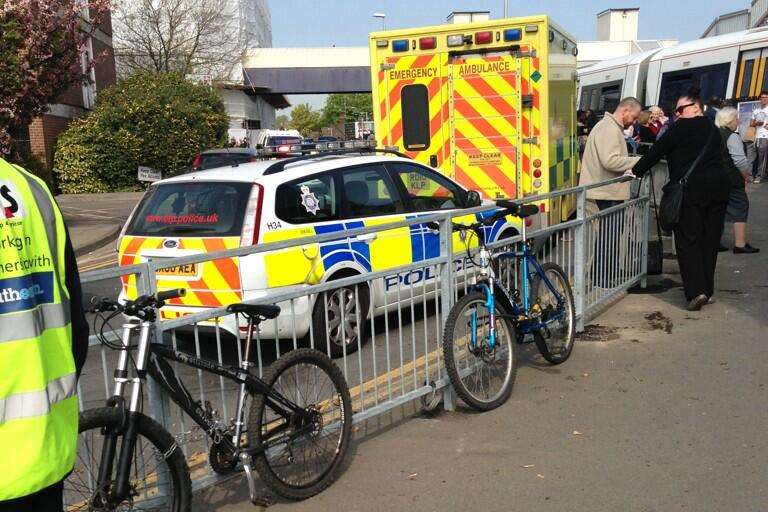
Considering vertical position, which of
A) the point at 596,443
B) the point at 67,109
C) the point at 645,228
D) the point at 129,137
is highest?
the point at 67,109

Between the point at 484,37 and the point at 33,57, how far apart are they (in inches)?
318

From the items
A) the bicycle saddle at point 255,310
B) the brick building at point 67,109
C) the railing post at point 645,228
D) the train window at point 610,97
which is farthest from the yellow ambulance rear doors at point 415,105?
the train window at point 610,97

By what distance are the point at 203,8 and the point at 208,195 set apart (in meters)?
38.1

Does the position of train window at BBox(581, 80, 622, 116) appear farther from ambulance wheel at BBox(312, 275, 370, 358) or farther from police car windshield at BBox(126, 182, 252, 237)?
ambulance wheel at BBox(312, 275, 370, 358)

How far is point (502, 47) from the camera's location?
919 cm

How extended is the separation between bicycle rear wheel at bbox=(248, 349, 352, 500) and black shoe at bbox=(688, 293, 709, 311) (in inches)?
167

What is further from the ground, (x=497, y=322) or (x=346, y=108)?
(x=346, y=108)

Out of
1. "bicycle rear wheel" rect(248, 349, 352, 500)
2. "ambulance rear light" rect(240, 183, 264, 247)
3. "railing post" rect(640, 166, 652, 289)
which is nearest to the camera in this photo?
"bicycle rear wheel" rect(248, 349, 352, 500)

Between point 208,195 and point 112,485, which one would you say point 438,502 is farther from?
point 208,195

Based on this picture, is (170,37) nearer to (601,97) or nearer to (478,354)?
(601,97)

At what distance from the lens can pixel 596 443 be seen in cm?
431

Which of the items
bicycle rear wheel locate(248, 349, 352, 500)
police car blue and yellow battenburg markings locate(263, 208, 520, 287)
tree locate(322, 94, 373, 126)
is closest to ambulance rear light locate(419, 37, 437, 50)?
police car blue and yellow battenburg markings locate(263, 208, 520, 287)

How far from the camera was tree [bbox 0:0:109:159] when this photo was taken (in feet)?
41.0

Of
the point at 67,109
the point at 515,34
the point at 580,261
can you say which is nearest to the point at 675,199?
the point at 580,261
